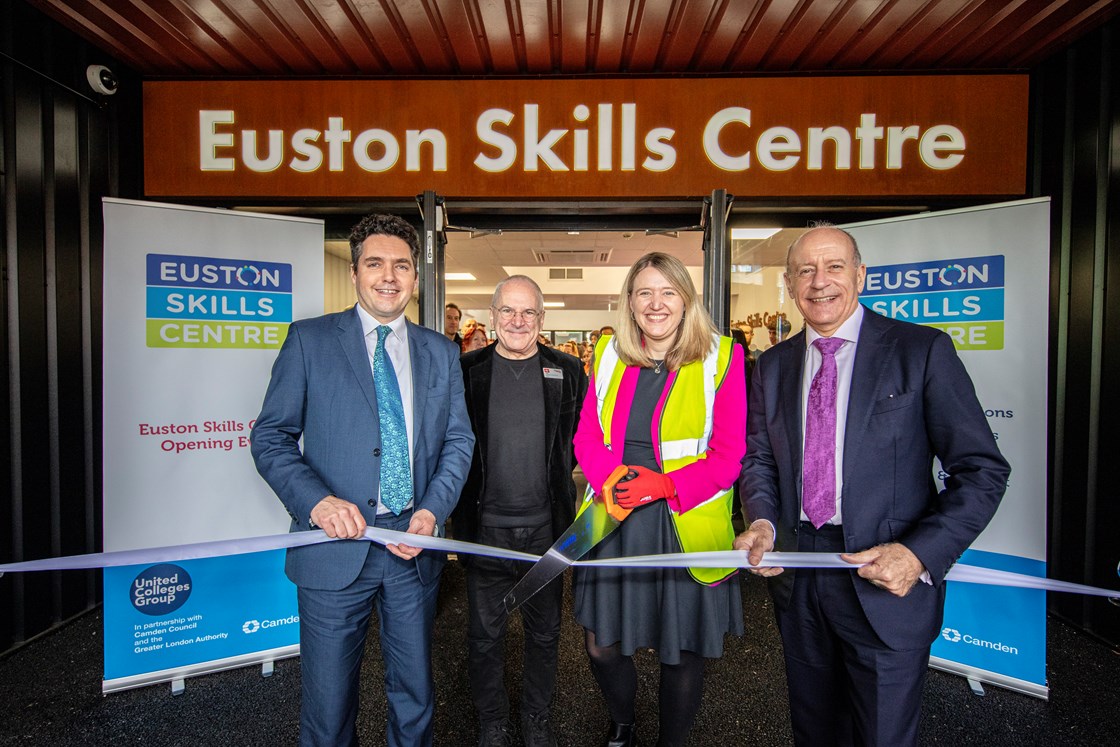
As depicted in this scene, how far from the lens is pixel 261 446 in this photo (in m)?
1.61

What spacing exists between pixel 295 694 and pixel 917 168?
4.76m

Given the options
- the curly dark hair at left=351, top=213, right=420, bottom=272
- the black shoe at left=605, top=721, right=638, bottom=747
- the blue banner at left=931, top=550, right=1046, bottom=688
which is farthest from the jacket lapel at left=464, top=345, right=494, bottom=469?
the blue banner at left=931, top=550, right=1046, bottom=688

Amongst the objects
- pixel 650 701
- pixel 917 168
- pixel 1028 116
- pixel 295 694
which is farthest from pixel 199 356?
pixel 1028 116

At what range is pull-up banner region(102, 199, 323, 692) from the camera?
2.63m

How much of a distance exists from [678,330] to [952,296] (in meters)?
1.94

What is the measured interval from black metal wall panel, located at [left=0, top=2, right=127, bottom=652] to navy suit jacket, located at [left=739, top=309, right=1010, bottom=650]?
4.01 metres

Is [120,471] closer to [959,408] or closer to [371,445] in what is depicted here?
[371,445]

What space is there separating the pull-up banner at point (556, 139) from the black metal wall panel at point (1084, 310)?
0.37m

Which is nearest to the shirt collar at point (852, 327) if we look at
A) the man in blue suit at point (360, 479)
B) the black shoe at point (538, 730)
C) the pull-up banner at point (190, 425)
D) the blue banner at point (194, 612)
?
the man in blue suit at point (360, 479)

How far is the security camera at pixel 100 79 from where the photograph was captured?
3.32m

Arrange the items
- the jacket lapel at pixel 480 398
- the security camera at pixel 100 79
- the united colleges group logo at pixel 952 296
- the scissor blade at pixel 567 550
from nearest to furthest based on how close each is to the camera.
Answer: the scissor blade at pixel 567 550, the jacket lapel at pixel 480 398, the united colleges group logo at pixel 952 296, the security camera at pixel 100 79

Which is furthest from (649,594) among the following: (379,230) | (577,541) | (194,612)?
(194,612)

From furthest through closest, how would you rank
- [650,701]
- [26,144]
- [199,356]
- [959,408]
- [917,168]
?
[917,168] → [26,144] → [199,356] → [650,701] → [959,408]

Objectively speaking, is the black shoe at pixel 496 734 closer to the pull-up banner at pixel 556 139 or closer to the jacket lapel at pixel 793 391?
the jacket lapel at pixel 793 391
